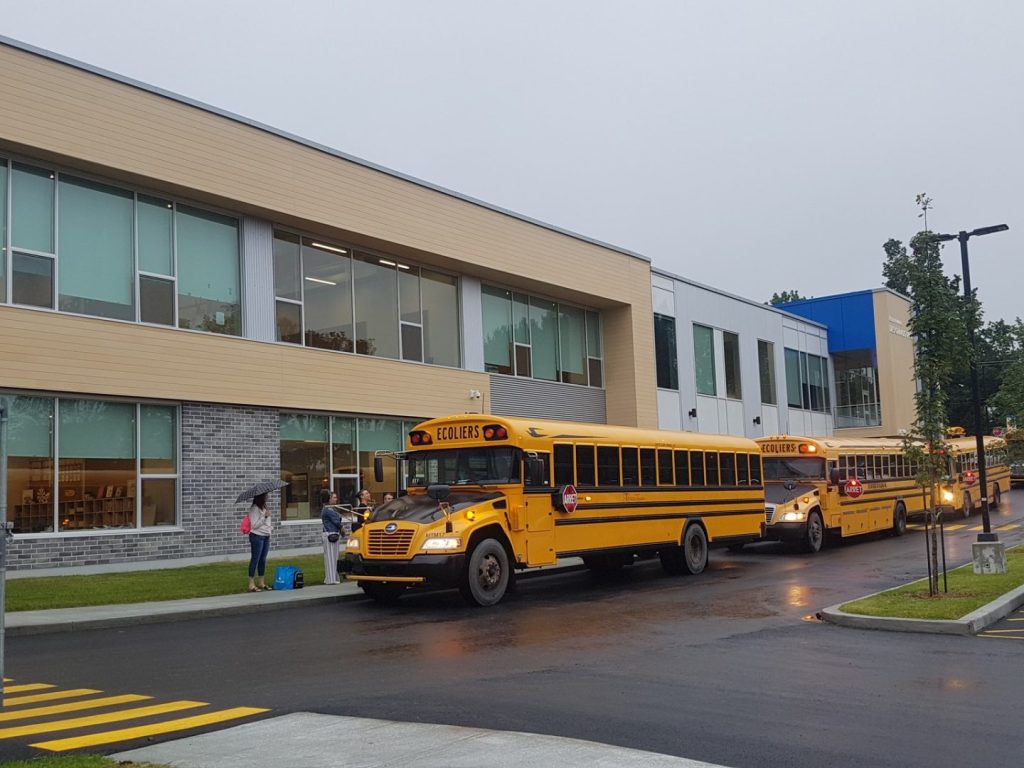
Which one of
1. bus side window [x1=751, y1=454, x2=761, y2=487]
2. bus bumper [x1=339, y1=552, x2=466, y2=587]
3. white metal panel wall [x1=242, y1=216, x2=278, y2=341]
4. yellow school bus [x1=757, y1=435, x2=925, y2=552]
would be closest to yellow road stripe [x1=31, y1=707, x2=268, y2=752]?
bus bumper [x1=339, y1=552, x2=466, y2=587]

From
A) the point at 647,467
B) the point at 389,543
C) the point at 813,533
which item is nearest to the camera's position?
the point at 389,543

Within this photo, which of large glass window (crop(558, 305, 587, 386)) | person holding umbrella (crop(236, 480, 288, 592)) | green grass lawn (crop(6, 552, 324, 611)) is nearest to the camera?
green grass lawn (crop(6, 552, 324, 611))

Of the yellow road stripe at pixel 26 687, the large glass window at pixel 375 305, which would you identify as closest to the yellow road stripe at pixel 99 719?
the yellow road stripe at pixel 26 687

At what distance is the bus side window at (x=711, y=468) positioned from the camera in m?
21.1

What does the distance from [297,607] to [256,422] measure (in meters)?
8.04

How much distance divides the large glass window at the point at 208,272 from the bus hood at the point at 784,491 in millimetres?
13095

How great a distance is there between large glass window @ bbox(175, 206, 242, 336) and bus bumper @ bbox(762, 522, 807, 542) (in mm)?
13141

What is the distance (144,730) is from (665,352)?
31587 millimetres

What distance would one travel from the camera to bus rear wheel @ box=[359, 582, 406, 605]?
1608 cm

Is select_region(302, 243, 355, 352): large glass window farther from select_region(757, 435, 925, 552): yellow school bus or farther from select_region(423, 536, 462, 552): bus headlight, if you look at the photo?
select_region(423, 536, 462, 552): bus headlight

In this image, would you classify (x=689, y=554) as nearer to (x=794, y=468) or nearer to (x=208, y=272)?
(x=794, y=468)

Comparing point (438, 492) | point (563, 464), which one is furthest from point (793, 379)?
point (438, 492)

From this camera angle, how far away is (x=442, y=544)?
48.4 ft

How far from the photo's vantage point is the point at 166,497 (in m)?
21.3
